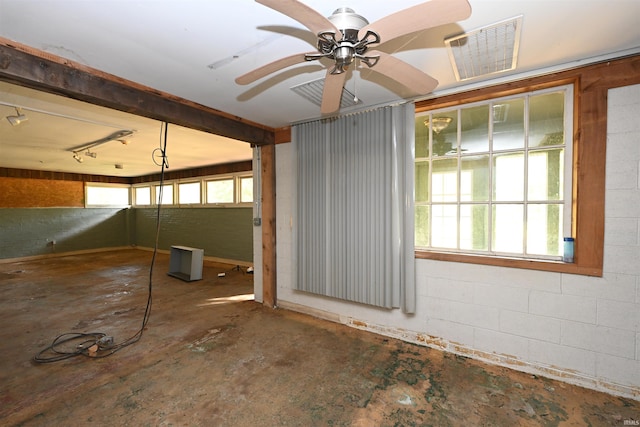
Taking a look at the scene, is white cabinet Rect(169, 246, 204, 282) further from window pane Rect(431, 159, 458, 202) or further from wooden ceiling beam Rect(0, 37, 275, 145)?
window pane Rect(431, 159, 458, 202)

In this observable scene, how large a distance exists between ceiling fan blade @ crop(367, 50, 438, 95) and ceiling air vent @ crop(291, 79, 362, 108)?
809 millimetres

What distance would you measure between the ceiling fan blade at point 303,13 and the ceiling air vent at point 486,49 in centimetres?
104

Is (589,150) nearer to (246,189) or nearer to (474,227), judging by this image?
(474,227)

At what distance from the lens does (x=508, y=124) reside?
2.37 m

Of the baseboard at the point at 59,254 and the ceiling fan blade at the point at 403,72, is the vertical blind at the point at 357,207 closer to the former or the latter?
the ceiling fan blade at the point at 403,72

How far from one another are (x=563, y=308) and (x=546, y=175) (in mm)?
1031

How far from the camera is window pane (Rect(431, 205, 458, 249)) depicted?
261 centimetres

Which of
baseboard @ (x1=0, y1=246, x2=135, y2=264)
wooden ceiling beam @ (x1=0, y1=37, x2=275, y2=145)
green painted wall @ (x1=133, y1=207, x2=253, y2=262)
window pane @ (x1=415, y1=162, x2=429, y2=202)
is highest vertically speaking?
wooden ceiling beam @ (x1=0, y1=37, x2=275, y2=145)

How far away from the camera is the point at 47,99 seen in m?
2.83

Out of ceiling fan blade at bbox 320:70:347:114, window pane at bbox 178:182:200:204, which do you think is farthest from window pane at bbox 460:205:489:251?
window pane at bbox 178:182:200:204

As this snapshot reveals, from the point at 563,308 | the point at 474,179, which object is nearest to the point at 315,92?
the point at 474,179

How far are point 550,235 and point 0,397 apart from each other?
4253mm

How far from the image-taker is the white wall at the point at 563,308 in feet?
6.24

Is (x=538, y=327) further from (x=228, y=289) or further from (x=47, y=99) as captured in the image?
(x=47, y=99)
